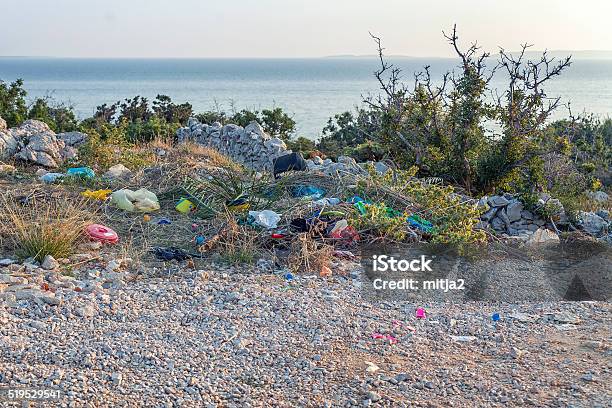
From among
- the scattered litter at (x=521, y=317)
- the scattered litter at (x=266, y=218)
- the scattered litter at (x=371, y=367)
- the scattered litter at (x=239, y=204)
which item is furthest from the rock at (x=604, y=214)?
the scattered litter at (x=371, y=367)

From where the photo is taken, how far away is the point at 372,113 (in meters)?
17.8

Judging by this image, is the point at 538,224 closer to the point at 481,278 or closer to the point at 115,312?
the point at 481,278

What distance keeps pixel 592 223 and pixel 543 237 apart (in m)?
1.26

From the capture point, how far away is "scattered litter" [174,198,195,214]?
7910 mm

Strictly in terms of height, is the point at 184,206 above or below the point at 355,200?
below

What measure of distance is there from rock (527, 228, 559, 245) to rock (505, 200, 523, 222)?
812 millimetres

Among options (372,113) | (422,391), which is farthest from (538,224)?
(372,113)

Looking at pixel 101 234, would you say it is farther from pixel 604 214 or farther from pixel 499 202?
pixel 604 214

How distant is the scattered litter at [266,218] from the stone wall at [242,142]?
583 centimetres

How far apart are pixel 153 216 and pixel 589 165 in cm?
769

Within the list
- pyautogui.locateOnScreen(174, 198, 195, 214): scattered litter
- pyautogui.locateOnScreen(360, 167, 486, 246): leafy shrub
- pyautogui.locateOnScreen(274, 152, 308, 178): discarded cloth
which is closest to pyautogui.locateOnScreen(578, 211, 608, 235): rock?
pyautogui.locateOnScreen(360, 167, 486, 246): leafy shrub

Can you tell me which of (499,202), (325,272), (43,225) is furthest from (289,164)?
(43,225)

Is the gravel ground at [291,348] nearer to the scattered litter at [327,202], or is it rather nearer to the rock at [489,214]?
the scattered litter at [327,202]

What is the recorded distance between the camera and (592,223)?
873cm
